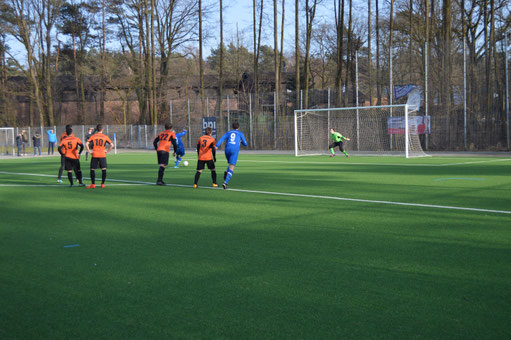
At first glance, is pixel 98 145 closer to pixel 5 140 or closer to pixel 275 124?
pixel 275 124

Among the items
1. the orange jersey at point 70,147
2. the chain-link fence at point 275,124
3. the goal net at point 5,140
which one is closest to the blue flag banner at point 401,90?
the chain-link fence at point 275,124

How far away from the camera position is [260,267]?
5414 millimetres

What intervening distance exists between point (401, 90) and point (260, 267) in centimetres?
2918

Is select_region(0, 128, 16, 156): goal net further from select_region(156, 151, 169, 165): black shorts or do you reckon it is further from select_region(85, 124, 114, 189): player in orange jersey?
select_region(156, 151, 169, 165): black shorts

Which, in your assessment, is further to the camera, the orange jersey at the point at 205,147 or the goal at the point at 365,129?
the goal at the point at 365,129

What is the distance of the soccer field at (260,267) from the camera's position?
381 cm

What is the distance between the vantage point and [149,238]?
7113 millimetres

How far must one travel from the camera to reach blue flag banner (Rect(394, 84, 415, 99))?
3188 centimetres

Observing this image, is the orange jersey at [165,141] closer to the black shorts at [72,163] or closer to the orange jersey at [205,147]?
the orange jersey at [205,147]

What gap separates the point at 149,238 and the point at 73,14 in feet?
175

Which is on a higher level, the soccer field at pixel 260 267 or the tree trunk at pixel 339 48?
the tree trunk at pixel 339 48

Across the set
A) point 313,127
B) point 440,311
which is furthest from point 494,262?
point 313,127

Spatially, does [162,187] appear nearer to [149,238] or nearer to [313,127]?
[149,238]

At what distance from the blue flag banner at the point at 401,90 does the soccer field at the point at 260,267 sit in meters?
21.9
